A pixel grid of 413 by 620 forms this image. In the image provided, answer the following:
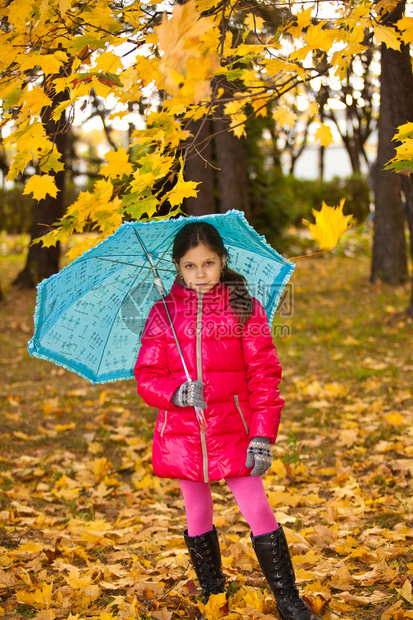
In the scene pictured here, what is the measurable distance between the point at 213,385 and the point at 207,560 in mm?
786

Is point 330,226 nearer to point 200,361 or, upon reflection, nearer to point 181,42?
point 200,361

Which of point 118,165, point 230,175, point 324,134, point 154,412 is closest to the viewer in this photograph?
point 118,165

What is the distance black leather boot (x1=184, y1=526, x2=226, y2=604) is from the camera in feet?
8.35

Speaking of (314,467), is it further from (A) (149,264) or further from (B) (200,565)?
(A) (149,264)

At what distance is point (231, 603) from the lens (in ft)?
8.38

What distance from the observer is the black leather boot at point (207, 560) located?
2545 millimetres

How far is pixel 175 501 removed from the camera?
386 cm

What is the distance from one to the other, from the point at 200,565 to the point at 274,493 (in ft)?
3.93

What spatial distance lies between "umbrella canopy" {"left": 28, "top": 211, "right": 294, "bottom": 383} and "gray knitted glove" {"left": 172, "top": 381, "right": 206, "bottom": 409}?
0.51 meters

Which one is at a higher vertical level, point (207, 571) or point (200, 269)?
point (200, 269)

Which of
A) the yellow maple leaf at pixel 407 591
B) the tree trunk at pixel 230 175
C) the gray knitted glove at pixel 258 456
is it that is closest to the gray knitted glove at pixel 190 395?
the gray knitted glove at pixel 258 456

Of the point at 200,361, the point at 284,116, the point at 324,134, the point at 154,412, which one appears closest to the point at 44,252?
the point at 154,412

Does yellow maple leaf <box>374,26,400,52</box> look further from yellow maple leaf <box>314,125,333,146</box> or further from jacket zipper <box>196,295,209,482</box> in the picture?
jacket zipper <box>196,295,209,482</box>

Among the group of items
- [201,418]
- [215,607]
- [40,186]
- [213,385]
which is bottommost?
[215,607]
